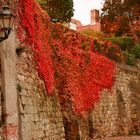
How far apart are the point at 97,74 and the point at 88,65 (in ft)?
4.08

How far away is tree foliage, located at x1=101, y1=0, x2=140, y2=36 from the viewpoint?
4050cm

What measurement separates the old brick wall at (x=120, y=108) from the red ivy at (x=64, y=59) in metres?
0.84

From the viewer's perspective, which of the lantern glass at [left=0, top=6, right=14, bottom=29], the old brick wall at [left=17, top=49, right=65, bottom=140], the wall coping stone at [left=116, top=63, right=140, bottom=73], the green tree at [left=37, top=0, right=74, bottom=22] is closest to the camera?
the lantern glass at [left=0, top=6, right=14, bottom=29]

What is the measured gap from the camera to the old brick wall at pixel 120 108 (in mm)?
24641

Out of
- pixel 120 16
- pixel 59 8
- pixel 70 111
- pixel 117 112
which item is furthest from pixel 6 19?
pixel 120 16

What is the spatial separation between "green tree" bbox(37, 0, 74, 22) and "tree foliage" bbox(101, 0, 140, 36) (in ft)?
22.6

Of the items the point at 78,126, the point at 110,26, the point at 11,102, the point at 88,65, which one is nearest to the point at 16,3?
the point at 11,102

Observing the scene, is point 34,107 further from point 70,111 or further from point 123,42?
point 123,42

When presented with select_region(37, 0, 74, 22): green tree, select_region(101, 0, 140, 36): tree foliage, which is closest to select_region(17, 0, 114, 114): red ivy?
select_region(37, 0, 74, 22): green tree

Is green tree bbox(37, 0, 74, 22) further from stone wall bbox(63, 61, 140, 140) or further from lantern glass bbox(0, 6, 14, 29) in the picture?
lantern glass bbox(0, 6, 14, 29)

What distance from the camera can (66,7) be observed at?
34062mm

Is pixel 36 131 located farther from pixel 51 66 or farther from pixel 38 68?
pixel 51 66

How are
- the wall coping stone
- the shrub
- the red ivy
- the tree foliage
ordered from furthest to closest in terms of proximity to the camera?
the tree foliage
the shrub
the wall coping stone
the red ivy

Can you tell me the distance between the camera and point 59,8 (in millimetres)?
33750
